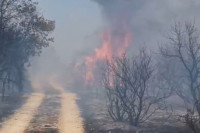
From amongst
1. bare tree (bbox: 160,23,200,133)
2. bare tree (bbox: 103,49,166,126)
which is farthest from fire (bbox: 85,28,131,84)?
bare tree (bbox: 103,49,166,126)

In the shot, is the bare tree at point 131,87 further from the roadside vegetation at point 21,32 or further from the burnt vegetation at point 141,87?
the roadside vegetation at point 21,32

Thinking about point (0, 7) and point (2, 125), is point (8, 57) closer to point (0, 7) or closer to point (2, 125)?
point (0, 7)

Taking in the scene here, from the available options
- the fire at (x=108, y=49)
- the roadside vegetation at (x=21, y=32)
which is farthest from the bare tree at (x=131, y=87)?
the fire at (x=108, y=49)

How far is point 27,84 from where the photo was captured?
202 ft

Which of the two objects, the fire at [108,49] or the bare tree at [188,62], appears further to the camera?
the fire at [108,49]

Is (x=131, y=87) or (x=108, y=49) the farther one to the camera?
(x=108, y=49)

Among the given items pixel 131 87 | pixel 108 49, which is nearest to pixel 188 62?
pixel 131 87

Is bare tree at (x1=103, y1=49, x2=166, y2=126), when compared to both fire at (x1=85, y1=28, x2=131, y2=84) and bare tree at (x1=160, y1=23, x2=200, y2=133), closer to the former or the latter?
bare tree at (x1=160, y1=23, x2=200, y2=133)

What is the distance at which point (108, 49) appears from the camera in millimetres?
60719

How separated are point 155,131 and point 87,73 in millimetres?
53312

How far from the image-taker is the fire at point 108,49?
5962cm

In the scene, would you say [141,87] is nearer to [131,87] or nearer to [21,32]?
[131,87]

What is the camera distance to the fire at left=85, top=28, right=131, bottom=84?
59.6 m

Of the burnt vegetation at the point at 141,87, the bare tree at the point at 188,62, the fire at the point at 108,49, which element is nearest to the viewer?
the bare tree at the point at 188,62
